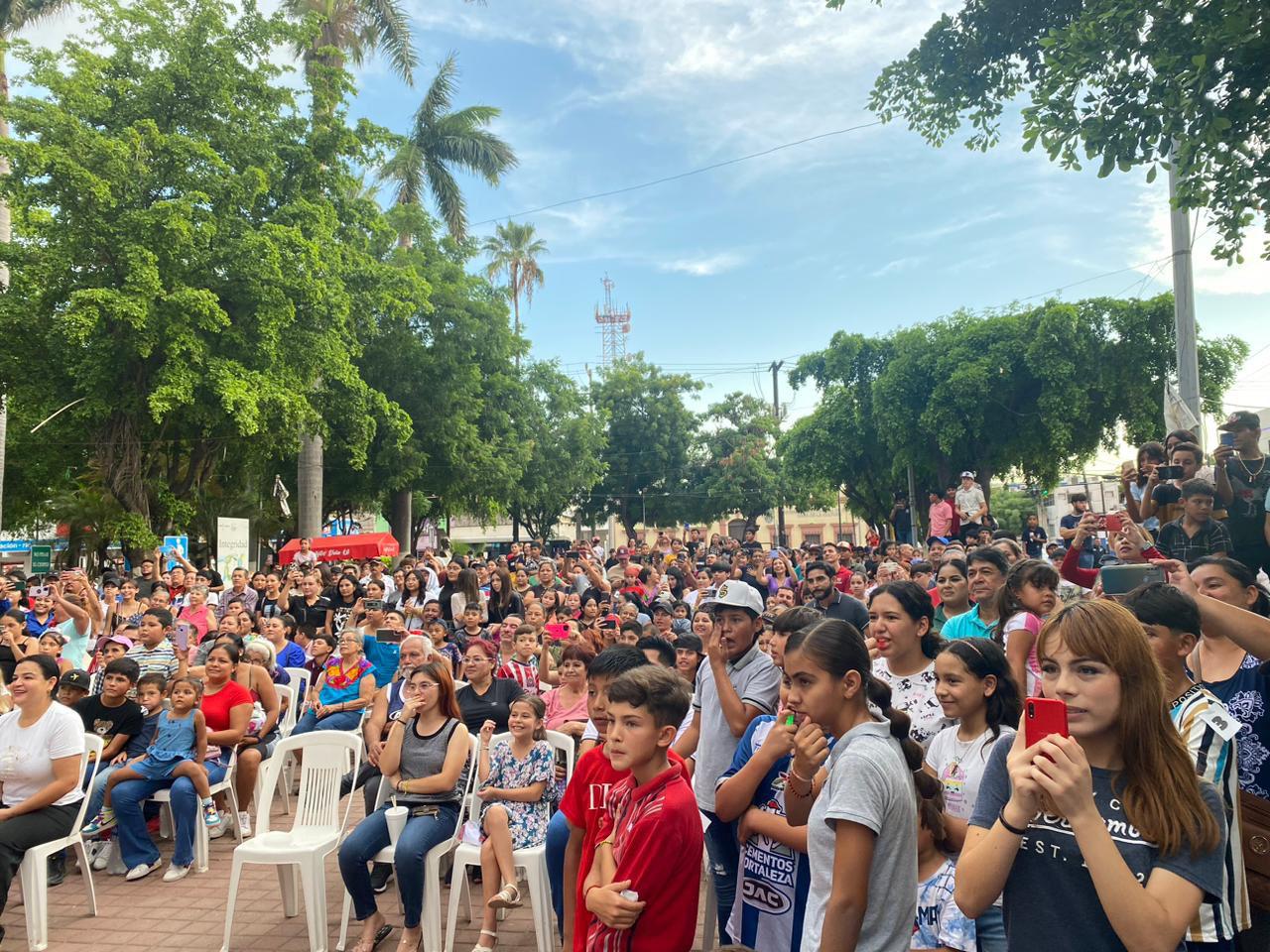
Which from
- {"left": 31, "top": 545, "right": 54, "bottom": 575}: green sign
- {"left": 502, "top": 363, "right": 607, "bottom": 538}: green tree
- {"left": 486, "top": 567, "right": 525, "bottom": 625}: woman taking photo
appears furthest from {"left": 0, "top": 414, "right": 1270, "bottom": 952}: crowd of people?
{"left": 31, "top": 545, "right": 54, "bottom": 575}: green sign

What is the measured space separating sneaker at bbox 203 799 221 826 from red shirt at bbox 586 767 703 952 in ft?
15.3

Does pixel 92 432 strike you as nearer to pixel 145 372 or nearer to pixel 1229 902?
pixel 145 372

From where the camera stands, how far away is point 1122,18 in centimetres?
604

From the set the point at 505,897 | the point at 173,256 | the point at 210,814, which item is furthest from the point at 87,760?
the point at 173,256

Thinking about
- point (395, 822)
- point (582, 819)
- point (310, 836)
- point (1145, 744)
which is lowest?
point (310, 836)

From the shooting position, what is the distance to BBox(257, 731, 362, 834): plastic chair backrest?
530 centimetres

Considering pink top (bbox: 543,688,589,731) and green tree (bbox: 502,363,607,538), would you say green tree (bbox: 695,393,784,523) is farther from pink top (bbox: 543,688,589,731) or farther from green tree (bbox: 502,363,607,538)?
pink top (bbox: 543,688,589,731)

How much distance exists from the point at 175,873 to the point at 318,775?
55.0 inches

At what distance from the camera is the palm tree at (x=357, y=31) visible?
21516 mm

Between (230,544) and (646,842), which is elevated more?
(230,544)

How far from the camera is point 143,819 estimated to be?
595 centimetres

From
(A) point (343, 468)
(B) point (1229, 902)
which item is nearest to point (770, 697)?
(B) point (1229, 902)

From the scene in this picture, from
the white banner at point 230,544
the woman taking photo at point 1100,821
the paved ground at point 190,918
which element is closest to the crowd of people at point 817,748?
the woman taking photo at point 1100,821

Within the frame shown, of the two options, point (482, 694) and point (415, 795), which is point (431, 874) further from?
point (482, 694)
